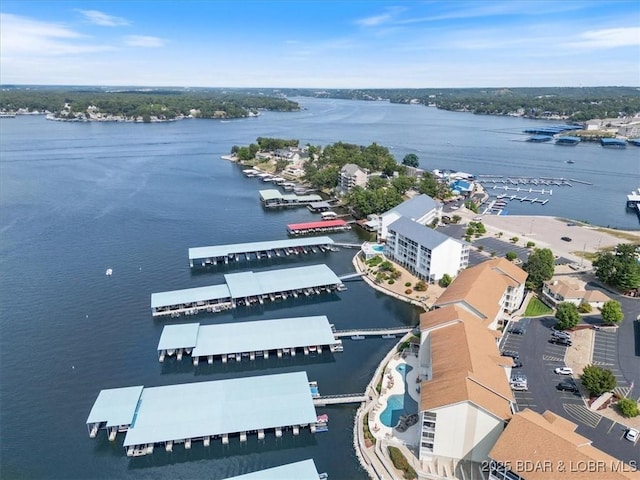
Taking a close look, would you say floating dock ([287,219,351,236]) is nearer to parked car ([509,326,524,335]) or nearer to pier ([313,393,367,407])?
parked car ([509,326,524,335])

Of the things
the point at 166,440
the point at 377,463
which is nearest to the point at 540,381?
the point at 377,463

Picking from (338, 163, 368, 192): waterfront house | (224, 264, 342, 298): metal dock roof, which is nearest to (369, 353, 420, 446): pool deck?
(224, 264, 342, 298): metal dock roof

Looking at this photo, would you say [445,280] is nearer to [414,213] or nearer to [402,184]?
[414,213]

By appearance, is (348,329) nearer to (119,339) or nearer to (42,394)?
(119,339)

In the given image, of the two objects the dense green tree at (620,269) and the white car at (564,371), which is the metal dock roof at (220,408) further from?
Result: the dense green tree at (620,269)

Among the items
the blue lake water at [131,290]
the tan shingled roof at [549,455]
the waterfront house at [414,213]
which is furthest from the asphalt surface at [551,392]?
the waterfront house at [414,213]

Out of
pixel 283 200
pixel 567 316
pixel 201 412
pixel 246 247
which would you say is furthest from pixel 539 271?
pixel 283 200
